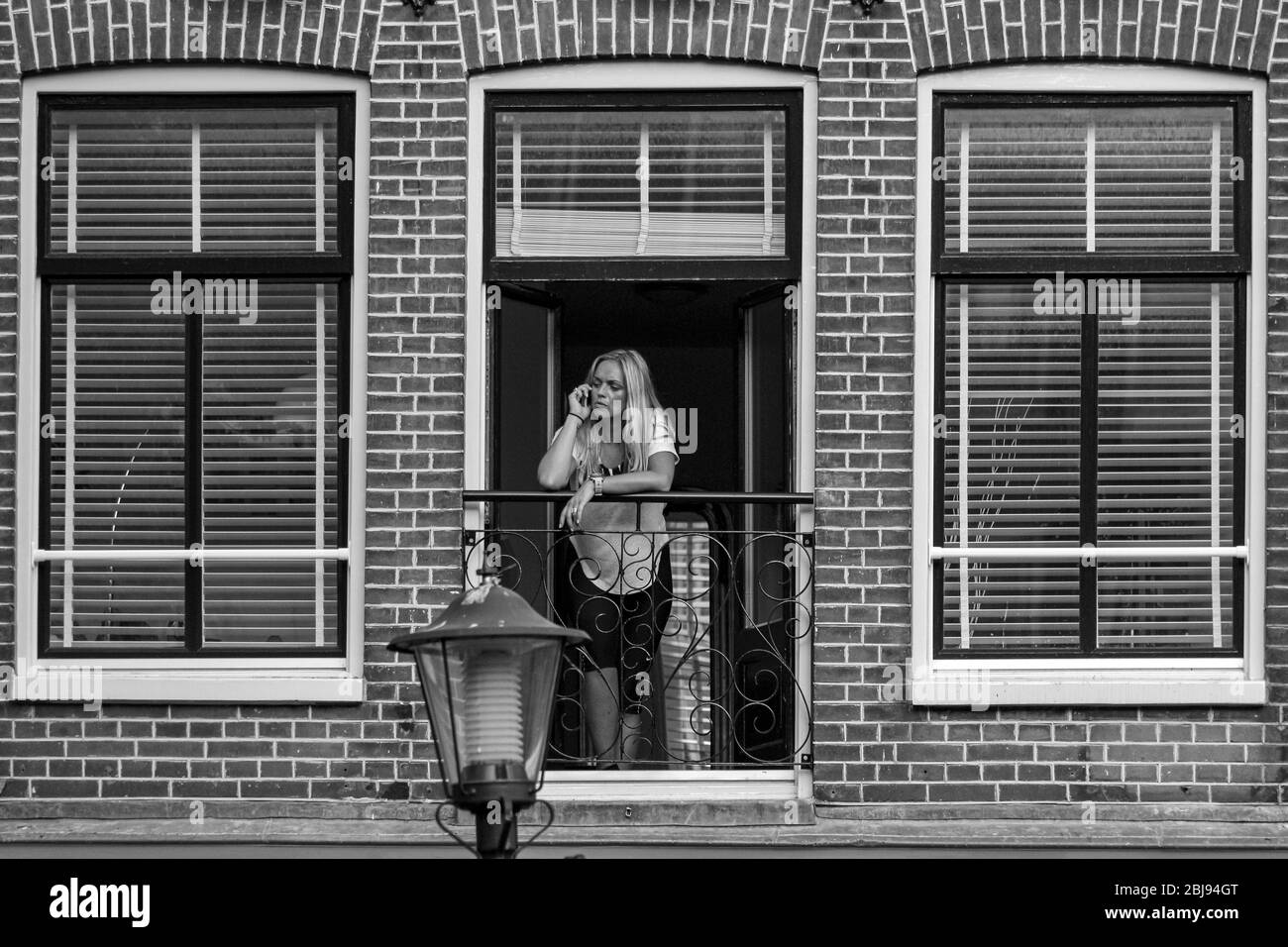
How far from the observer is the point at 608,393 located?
7.93m

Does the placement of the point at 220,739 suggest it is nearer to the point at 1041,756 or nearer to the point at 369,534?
the point at 369,534

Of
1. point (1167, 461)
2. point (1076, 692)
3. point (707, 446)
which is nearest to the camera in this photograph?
point (1076, 692)

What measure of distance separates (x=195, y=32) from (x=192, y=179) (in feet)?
2.02

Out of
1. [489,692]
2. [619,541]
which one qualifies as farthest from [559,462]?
[489,692]

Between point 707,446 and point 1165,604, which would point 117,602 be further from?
point 1165,604

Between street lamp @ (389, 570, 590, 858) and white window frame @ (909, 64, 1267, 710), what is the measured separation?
3.09 metres

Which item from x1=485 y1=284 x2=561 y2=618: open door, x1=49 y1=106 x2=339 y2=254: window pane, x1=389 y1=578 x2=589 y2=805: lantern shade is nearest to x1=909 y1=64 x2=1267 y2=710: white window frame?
x1=485 y1=284 x2=561 y2=618: open door

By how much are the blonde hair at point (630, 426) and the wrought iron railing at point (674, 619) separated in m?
0.19

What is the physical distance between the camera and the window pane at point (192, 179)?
8008 mm

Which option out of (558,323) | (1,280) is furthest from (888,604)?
(1,280)

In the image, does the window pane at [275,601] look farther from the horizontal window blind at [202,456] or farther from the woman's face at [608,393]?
the woman's face at [608,393]

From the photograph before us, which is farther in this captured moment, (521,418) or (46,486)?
(521,418)

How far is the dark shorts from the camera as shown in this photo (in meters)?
7.84

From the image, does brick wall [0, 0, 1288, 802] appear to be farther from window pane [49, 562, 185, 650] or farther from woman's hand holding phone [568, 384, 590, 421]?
woman's hand holding phone [568, 384, 590, 421]
